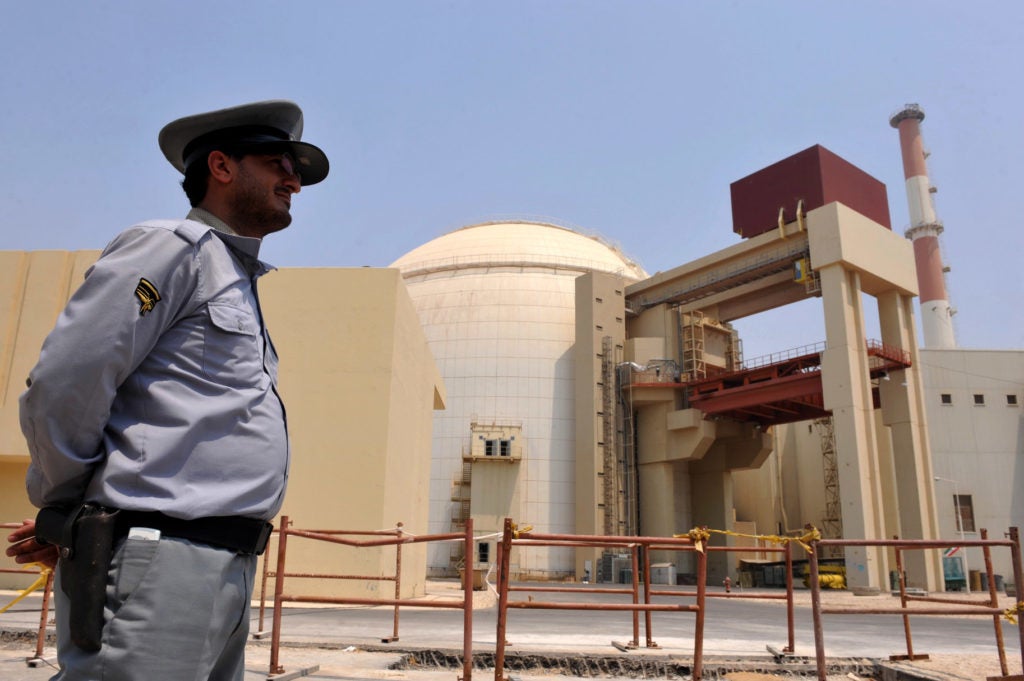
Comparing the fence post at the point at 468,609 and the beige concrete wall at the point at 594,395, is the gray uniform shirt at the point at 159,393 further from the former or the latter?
the beige concrete wall at the point at 594,395

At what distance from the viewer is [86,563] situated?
1.47 metres

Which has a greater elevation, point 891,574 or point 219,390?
point 219,390

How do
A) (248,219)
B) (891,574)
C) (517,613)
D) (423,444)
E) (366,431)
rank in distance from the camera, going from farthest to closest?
(891,574), (423,444), (366,431), (517,613), (248,219)

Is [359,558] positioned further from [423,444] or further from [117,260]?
[117,260]

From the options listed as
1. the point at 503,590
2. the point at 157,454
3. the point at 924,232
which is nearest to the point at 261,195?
the point at 157,454

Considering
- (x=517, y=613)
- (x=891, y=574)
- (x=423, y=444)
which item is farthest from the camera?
(x=891, y=574)

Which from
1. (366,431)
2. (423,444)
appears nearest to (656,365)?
(423,444)

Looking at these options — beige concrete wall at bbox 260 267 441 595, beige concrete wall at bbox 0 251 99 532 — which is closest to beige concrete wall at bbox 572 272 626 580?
beige concrete wall at bbox 260 267 441 595

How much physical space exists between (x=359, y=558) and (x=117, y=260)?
12.1 metres

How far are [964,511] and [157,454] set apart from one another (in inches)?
1458

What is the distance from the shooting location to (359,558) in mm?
12891

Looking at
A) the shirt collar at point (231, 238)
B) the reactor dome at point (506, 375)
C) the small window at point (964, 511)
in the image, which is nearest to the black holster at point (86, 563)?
the shirt collar at point (231, 238)

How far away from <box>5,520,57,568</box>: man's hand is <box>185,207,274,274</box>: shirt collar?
78 cm

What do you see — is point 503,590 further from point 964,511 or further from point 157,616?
point 964,511
